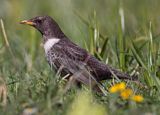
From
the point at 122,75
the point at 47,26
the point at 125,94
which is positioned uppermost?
the point at 47,26

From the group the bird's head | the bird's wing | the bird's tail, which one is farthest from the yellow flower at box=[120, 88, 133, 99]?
the bird's head

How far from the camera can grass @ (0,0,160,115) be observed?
586 cm

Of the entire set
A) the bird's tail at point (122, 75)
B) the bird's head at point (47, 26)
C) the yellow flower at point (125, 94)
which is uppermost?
the bird's head at point (47, 26)

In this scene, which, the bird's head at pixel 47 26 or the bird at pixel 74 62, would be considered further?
the bird's head at pixel 47 26

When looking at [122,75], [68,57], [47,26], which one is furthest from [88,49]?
[122,75]

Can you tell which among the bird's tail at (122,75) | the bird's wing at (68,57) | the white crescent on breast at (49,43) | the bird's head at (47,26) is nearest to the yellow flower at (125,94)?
the bird's tail at (122,75)

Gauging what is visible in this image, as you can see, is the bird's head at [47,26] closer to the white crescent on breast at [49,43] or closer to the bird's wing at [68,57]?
the white crescent on breast at [49,43]

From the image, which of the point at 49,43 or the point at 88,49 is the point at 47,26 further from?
the point at 88,49

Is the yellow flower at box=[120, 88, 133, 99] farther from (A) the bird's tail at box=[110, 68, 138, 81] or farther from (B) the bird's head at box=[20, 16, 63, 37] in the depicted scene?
(B) the bird's head at box=[20, 16, 63, 37]

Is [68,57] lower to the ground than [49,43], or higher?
lower

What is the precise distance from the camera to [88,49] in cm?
852

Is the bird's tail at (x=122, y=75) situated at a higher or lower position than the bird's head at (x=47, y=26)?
lower

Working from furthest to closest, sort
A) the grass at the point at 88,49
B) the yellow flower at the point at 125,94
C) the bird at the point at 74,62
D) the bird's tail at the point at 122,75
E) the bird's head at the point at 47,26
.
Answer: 1. the bird's head at the point at 47,26
2. the bird at the point at 74,62
3. the bird's tail at the point at 122,75
4. the yellow flower at the point at 125,94
5. the grass at the point at 88,49

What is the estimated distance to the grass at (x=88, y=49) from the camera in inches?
231
